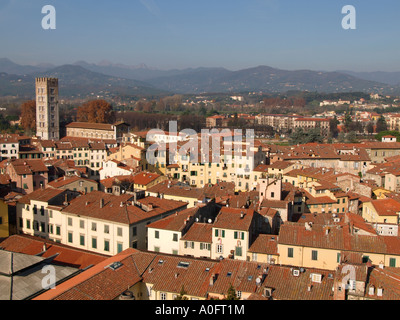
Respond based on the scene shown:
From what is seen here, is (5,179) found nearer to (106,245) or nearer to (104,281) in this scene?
(106,245)

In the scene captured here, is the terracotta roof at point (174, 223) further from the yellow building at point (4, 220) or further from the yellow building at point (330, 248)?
the yellow building at point (4, 220)

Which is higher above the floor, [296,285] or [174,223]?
[174,223]

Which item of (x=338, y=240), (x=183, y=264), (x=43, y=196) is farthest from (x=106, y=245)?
(x=338, y=240)

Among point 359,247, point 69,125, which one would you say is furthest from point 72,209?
point 69,125

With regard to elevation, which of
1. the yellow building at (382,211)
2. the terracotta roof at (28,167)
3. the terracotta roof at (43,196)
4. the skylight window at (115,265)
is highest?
the terracotta roof at (28,167)

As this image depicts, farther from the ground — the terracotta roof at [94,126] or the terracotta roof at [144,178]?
the terracotta roof at [94,126]

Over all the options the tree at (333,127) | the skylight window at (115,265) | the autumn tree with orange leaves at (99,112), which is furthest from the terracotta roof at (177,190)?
the tree at (333,127)

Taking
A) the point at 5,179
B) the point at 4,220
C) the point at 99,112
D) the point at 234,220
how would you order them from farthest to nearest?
the point at 99,112 < the point at 5,179 < the point at 4,220 < the point at 234,220

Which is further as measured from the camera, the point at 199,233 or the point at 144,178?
the point at 144,178

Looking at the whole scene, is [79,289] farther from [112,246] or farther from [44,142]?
[44,142]
